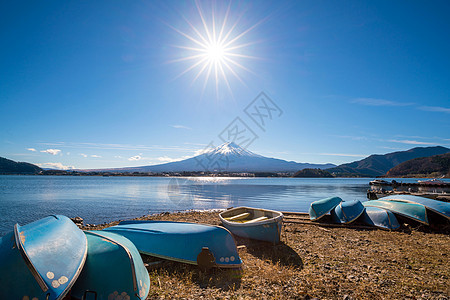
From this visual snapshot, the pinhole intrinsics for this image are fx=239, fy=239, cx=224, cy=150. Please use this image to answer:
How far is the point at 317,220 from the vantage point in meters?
14.4

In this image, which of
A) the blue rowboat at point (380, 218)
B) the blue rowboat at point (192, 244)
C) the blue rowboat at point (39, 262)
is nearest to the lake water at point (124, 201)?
the blue rowboat at point (380, 218)

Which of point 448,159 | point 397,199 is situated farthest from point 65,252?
point 448,159

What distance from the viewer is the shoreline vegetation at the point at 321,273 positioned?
5379mm

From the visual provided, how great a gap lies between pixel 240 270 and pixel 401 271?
14.8 feet

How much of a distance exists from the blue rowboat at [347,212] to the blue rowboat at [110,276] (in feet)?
39.1

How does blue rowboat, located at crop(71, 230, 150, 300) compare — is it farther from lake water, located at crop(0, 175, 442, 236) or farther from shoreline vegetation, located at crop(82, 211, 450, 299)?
lake water, located at crop(0, 175, 442, 236)

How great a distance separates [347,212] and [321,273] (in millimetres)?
8121

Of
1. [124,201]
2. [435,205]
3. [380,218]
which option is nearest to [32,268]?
[380,218]

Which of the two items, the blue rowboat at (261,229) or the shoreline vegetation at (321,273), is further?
the blue rowboat at (261,229)

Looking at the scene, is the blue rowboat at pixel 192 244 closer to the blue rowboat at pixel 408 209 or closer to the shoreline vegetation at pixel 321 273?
the shoreline vegetation at pixel 321 273

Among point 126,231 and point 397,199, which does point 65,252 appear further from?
point 397,199

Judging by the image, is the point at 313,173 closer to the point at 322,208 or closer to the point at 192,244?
the point at 322,208

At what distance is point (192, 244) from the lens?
673cm

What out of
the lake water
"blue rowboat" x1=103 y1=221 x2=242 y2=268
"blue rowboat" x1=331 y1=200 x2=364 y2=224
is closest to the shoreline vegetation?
"blue rowboat" x1=103 y1=221 x2=242 y2=268
